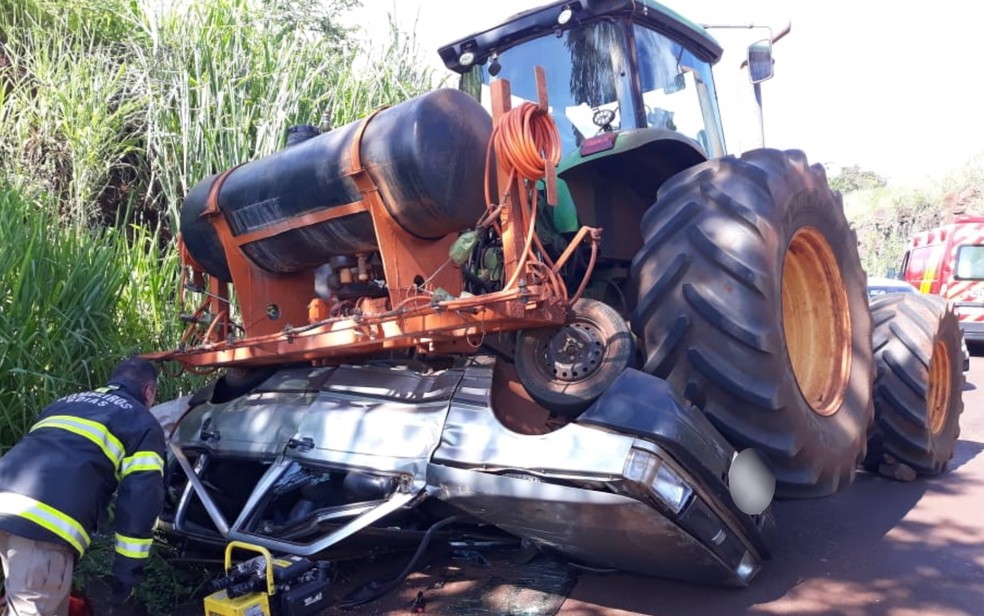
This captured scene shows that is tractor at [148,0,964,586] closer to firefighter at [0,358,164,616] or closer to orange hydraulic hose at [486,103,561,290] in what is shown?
orange hydraulic hose at [486,103,561,290]

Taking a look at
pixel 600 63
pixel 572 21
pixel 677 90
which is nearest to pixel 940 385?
pixel 677 90

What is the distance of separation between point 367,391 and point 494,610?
3.21ft

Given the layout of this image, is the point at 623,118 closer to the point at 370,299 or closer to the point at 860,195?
the point at 370,299

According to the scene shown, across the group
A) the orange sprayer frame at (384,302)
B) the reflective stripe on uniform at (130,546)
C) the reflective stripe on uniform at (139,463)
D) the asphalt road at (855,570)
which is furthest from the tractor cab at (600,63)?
the reflective stripe on uniform at (130,546)

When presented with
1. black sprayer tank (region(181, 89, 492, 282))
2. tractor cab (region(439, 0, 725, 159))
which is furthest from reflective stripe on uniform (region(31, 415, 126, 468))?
tractor cab (region(439, 0, 725, 159))

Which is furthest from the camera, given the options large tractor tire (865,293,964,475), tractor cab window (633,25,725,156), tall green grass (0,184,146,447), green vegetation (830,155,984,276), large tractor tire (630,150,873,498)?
green vegetation (830,155,984,276)

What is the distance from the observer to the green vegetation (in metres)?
25.9

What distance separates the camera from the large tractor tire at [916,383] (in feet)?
13.6

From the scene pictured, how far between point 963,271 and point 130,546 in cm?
1249

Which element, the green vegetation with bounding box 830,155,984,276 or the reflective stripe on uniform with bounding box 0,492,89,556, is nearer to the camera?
the reflective stripe on uniform with bounding box 0,492,89,556

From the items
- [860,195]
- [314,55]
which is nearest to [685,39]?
[314,55]

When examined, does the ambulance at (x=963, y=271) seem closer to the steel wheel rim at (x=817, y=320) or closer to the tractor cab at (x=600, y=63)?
the tractor cab at (x=600, y=63)

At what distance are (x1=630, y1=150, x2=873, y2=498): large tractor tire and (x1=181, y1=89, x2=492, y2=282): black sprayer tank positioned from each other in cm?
70

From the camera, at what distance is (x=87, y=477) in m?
2.68
